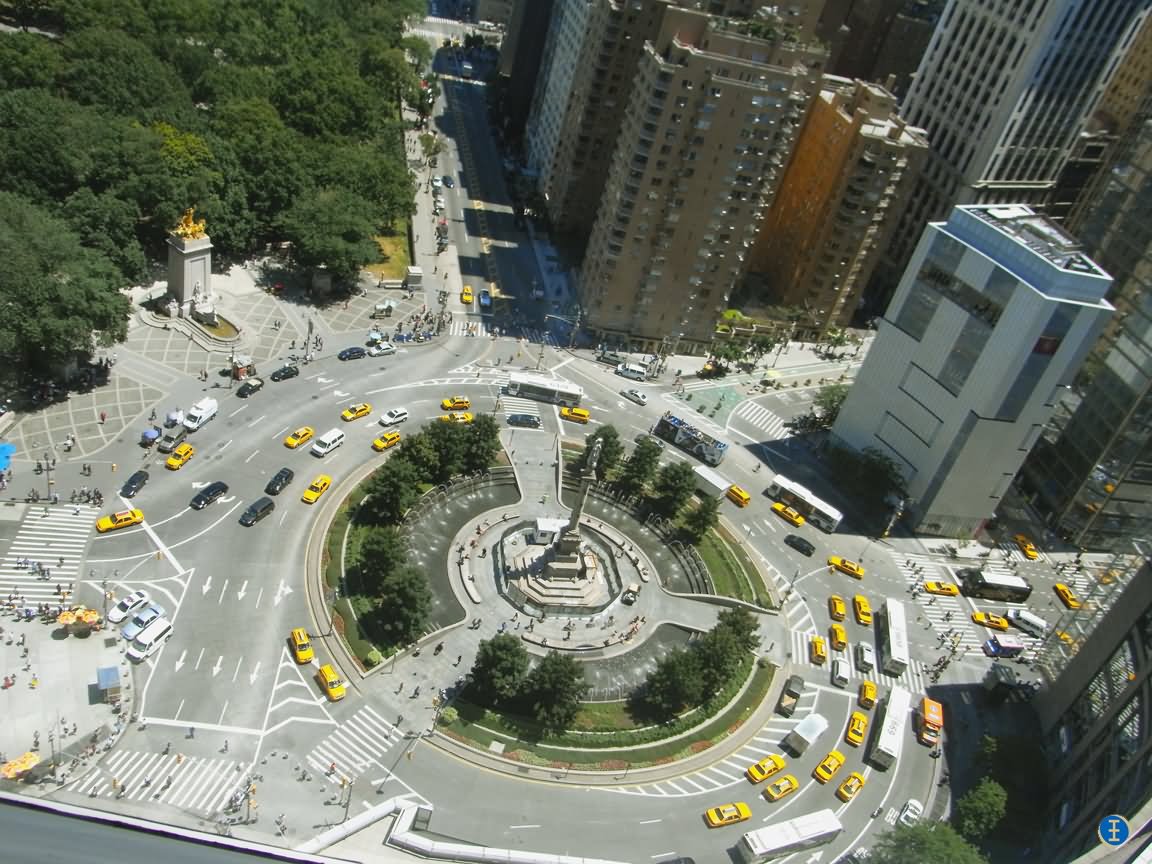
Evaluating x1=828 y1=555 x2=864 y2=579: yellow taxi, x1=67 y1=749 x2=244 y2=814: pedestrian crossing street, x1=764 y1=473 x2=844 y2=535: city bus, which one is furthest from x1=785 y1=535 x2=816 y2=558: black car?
x1=67 y1=749 x2=244 y2=814: pedestrian crossing street

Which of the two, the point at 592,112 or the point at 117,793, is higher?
the point at 592,112

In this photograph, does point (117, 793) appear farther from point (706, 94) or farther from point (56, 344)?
point (706, 94)

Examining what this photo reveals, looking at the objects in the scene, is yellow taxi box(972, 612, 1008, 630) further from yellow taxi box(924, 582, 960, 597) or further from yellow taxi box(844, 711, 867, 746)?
yellow taxi box(844, 711, 867, 746)

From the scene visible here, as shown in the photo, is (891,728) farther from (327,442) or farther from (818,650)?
(327,442)

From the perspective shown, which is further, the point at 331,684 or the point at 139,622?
the point at 139,622

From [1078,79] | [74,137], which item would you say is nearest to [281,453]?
[74,137]

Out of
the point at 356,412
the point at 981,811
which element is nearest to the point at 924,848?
the point at 981,811
